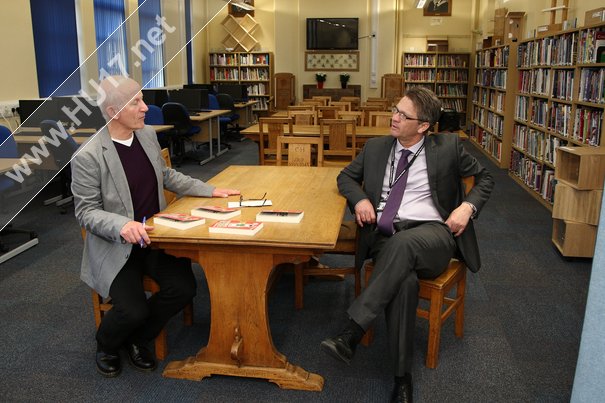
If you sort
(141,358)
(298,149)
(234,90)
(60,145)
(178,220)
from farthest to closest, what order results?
(234,90) → (298,149) → (141,358) → (178,220) → (60,145)

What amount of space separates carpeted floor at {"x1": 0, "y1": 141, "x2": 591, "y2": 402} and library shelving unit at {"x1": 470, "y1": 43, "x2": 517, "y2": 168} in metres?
3.74

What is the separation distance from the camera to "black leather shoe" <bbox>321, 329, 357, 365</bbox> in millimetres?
2102

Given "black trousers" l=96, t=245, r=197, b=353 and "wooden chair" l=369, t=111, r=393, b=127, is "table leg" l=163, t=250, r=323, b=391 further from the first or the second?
"wooden chair" l=369, t=111, r=393, b=127

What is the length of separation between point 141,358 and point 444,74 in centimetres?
1065

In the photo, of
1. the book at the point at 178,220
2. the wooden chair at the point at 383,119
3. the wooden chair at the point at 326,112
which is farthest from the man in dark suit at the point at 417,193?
the wooden chair at the point at 326,112

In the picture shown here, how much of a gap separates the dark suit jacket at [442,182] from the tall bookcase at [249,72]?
32.8ft

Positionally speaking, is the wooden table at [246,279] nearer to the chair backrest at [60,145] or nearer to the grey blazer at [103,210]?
the grey blazer at [103,210]

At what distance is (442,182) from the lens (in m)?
2.52

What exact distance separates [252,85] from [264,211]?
34.5ft

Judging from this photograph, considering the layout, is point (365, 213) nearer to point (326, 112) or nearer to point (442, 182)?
point (442, 182)

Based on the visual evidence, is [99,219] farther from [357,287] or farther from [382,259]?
[357,287]

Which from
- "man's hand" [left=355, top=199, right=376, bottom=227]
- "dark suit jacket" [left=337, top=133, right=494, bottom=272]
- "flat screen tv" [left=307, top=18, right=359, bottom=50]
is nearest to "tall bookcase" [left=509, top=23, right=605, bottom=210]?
"dark suit jacket" [left=337, top=133, right=494, bottom=272]

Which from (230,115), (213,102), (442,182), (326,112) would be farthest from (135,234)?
(230,115)

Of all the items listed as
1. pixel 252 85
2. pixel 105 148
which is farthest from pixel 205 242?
pixel 252 85
